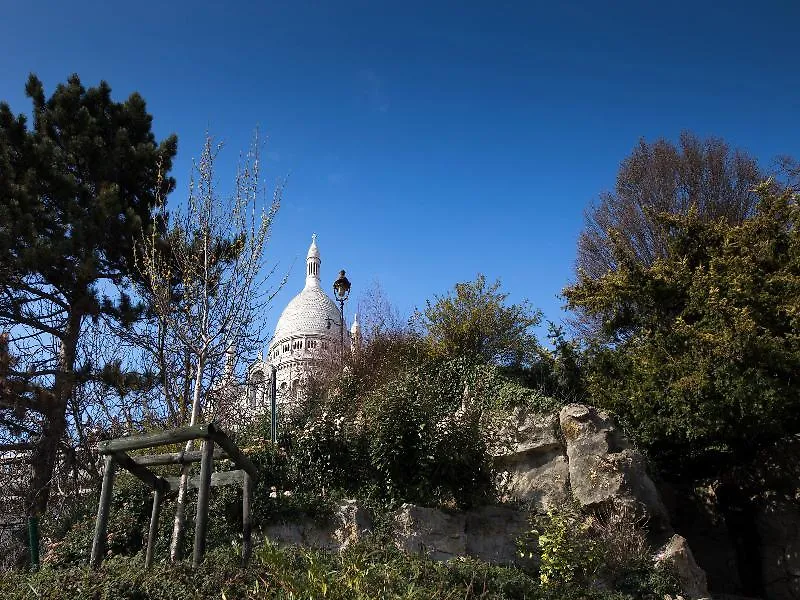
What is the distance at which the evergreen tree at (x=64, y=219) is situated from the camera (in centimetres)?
1277

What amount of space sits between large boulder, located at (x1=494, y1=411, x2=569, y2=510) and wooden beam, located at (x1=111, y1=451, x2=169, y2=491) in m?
6.14

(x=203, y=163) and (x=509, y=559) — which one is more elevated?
(x=203, y=163)

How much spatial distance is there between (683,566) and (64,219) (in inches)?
552

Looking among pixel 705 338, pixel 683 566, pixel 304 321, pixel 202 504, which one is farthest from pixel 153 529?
pixel 304 321

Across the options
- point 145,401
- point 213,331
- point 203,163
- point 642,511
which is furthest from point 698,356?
point 145,401

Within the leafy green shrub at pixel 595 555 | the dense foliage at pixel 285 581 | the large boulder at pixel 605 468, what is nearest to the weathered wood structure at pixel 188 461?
the dense foliage at pixel 285 581

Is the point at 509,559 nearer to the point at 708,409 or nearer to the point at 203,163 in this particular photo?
the point at 708,409

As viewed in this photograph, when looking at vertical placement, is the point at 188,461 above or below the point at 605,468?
below

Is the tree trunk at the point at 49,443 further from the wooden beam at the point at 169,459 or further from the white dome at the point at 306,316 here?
the white dome at the point at 306,316

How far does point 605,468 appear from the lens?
34.7ft

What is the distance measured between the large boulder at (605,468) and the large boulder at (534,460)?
0.87 ft

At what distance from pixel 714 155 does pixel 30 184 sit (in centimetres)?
2035

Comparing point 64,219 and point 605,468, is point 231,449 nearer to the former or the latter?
point 605,468

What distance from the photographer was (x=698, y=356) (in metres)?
12.5
